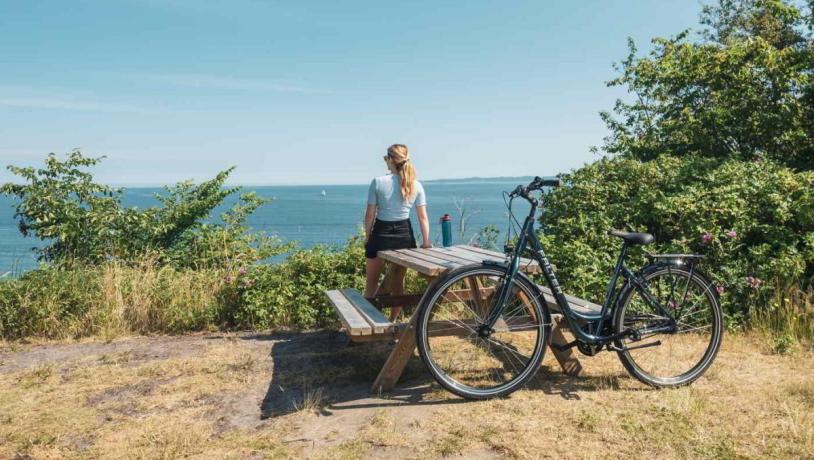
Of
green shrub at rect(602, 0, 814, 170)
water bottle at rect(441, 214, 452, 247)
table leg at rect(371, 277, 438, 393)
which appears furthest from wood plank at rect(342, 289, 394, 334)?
green shrub at rect(602, 0, 814, 170)

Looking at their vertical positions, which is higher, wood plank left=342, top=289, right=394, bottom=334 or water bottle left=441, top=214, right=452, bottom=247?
water bottle left=441, top=214, right=452, bottom=247

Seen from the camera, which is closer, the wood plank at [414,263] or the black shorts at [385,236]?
the wood plank at [414,263]

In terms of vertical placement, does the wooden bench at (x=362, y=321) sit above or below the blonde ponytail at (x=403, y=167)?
below

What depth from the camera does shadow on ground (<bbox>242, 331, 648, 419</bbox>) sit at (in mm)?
4617

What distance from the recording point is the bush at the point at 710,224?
6.65m

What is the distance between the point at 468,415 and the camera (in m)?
4.29

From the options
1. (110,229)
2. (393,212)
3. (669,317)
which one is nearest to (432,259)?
(393,212)

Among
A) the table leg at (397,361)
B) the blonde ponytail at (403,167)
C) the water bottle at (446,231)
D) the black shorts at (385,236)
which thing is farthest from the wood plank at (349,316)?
the water bottle at (446,231)

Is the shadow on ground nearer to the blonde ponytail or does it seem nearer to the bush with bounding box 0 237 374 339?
the bush with bounding box 0 237 374 339

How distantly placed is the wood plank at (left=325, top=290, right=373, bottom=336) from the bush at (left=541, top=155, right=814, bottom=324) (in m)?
2.54

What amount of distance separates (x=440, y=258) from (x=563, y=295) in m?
1.10

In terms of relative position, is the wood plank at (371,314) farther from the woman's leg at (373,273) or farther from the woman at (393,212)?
the woman at (393,212)

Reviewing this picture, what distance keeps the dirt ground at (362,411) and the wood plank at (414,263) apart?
0.92m

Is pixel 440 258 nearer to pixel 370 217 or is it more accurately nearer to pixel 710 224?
pixel 370 217
